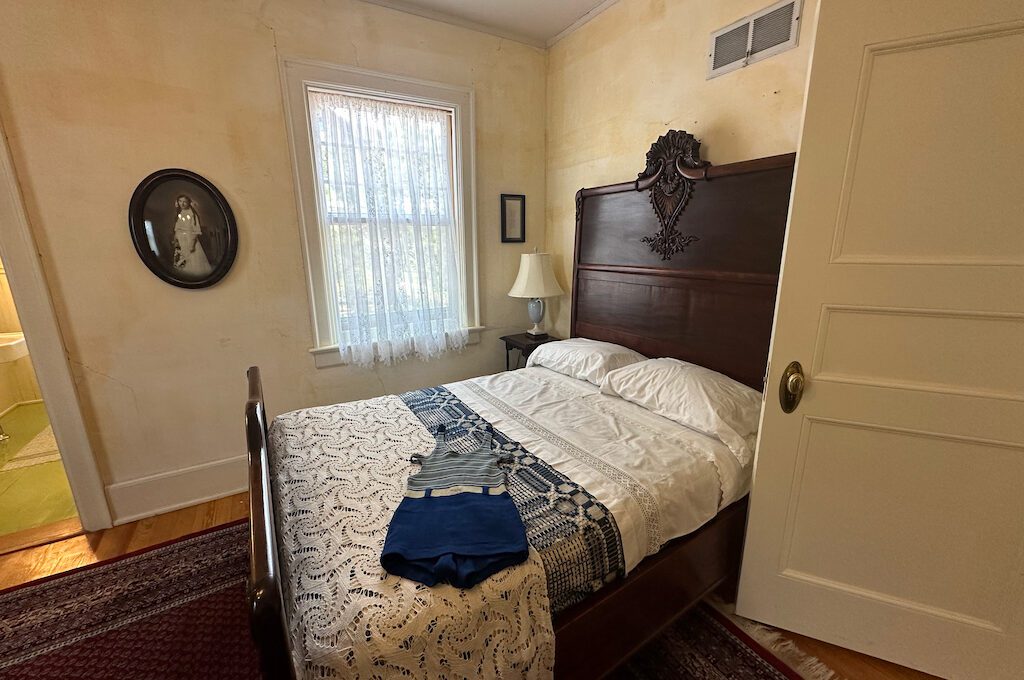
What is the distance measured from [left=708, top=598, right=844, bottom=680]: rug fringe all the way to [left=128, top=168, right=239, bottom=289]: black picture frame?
2.88 m

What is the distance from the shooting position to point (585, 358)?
2252 mm

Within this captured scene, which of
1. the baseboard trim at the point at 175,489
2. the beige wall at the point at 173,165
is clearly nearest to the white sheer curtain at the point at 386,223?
the beige wall at the point at 173,165

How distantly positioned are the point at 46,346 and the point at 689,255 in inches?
122

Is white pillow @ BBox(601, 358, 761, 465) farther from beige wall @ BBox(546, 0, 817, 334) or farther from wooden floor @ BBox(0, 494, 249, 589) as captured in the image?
wooden floor @ BBox(0, 494, 249, 589)

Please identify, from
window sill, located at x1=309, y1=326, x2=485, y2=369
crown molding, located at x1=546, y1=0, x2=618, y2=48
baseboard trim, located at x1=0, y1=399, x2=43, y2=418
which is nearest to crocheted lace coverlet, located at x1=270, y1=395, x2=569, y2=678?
window sill, located at x1=309, y1=326, x2=485, y2=369

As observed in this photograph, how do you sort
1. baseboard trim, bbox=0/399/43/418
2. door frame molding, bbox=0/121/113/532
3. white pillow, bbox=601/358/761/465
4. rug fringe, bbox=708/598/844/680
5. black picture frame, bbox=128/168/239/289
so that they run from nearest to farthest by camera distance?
rug fringe, bbox=708/598/844/680
white pillow, bbox=601/358/761/465
door frame molding, bbox=0/121/113/532
black picture frame, bbox=128/168/239/289
baseboard trim, bbox=0/399/43/418

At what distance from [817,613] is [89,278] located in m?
3.37

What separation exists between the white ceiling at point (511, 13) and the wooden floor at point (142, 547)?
118 inches

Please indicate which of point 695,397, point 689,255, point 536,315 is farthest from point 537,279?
point 695,397

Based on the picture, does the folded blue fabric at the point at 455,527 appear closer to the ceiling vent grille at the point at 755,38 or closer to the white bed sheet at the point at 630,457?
the white bed sheet at the point at 630,457

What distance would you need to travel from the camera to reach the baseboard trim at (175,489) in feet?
7.06

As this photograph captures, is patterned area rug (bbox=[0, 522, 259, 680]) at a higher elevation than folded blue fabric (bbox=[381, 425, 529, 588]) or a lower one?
lower

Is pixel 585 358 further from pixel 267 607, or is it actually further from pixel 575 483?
pixel 267 607

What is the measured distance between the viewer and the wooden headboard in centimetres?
178
